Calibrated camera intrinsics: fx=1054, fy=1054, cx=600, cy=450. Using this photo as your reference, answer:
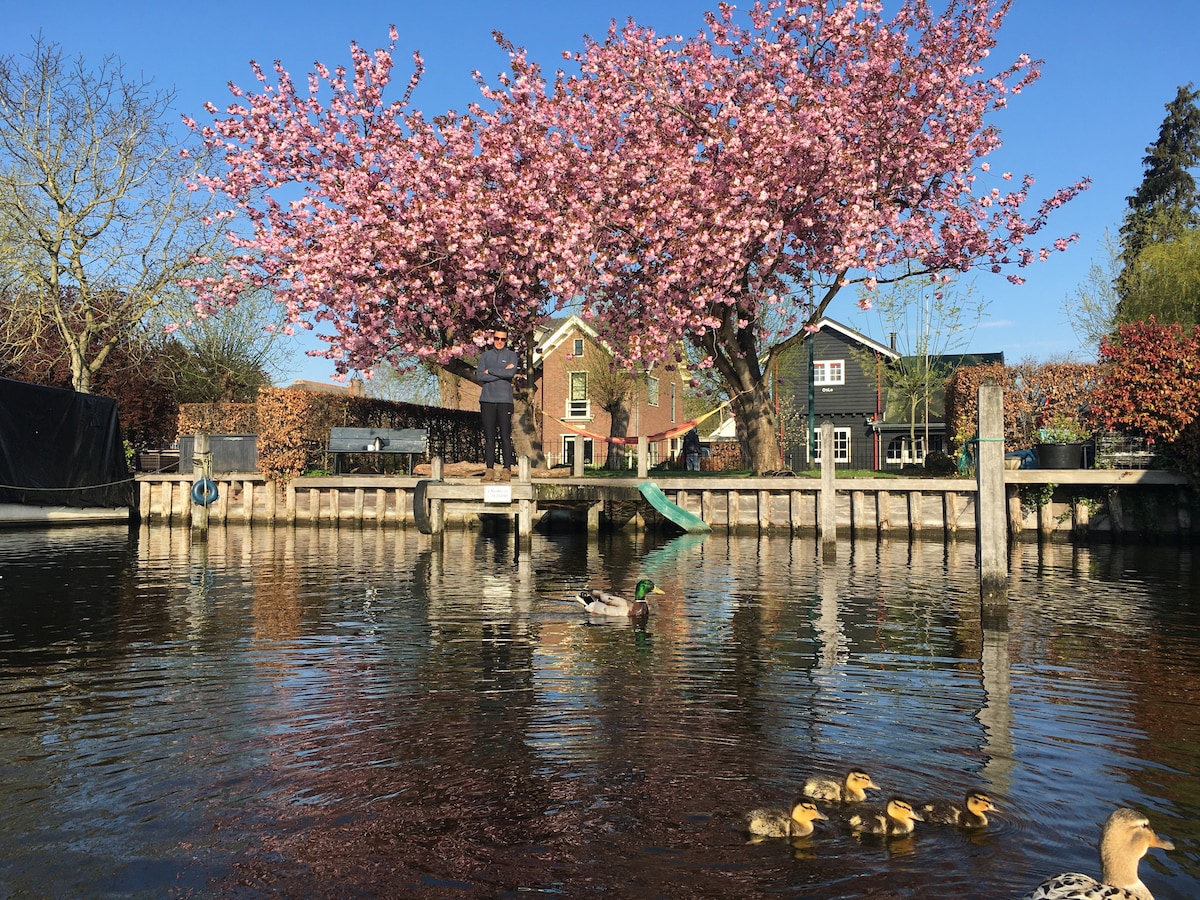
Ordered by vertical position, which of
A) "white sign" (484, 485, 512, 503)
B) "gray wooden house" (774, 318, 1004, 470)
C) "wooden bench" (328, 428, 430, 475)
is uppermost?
"gray wooden house" (774, 318, 1004, 470)

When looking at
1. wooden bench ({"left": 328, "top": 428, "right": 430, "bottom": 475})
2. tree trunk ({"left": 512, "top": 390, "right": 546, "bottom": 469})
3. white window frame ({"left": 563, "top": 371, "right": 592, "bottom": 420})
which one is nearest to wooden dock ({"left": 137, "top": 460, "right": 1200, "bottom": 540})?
wooden bench ({"left": 328, "top": 428, "right": 430, "bottom": 475})

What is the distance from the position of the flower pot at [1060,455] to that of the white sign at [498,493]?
12.7 metres

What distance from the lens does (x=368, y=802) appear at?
680cm

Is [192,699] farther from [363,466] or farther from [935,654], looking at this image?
[363,466]

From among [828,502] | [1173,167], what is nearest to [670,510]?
[828,502]

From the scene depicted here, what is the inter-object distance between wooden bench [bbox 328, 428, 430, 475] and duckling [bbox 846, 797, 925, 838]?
24.7 m

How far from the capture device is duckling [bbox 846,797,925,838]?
632 centimetres

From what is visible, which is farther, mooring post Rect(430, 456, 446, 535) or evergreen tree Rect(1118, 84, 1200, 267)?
evergreen tree Rect(1118, 84, 1200, 267)

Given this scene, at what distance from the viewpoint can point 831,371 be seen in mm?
63156

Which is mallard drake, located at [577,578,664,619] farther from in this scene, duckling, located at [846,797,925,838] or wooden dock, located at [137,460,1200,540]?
wooden dock, located at [137,460,1200,540]

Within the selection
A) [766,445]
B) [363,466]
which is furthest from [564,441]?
[766,445]

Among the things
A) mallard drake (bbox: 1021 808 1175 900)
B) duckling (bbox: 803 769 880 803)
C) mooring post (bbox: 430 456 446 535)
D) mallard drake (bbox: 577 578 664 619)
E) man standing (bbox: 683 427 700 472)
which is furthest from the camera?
man standing (bbox: 683 427 700 472)

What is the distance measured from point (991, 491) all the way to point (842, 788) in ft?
25.1

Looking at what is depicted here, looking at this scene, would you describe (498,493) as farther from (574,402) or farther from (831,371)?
(831,371)
